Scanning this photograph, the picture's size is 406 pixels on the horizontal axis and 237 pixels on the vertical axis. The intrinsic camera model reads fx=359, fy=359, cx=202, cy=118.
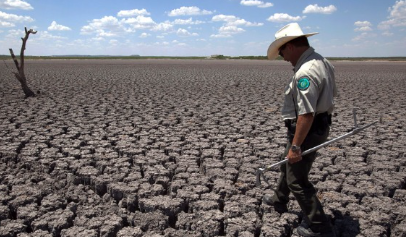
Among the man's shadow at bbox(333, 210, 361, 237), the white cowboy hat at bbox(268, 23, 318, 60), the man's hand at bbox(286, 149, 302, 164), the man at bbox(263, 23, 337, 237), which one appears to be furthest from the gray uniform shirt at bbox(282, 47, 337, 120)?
the man's shadow at bbox(333, 210, 361, 237)

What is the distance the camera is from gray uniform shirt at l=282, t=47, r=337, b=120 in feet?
7.02

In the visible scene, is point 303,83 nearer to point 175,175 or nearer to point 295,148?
point 295,148

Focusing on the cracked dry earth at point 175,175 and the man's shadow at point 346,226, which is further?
the cracked dry earth at point 175,175

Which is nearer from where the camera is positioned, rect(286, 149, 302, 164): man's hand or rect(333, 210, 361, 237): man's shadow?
rect(286, 149, 302, 164): man's hand

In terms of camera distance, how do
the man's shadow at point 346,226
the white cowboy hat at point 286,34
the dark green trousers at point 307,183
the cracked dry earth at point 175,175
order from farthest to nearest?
the cracked dry earth at point 175,175
the man's shadow at point 346,226
the dark green trousers at point 307,183
the white cowboy hat at point 286,34

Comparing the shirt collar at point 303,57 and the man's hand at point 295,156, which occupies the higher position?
the shirt collar at point 303,57

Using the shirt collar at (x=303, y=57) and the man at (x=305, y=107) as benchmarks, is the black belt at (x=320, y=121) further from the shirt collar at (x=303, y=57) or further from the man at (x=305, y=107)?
the shirt collar at (x=303, y=57)

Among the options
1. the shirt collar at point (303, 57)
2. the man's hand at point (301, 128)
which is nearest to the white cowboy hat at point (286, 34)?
the shirt collar at point (303, 57)

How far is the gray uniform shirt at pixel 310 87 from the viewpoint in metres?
2.14

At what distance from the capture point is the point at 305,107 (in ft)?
7.02

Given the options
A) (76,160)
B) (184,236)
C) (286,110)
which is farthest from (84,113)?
(286,110)

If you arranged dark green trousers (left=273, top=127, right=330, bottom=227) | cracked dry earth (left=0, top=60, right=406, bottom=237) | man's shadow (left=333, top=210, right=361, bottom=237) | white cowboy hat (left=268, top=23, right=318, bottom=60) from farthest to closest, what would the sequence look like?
cracked dry earth (left=0, top=60, right=406, bottom=237) < man's shadow (left=333, top=210, right=361, bottom=237) < dark green trousers (left=273, top=127, right=330, bottom=227) < white cowboy hat (left=268, top=23, right=318, bottom=60)

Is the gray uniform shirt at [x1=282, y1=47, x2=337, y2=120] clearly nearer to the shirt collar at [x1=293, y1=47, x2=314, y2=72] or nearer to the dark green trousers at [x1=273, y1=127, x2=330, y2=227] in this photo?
the shirt collar at [x1=293, y1=47, x2=314, y2=72]

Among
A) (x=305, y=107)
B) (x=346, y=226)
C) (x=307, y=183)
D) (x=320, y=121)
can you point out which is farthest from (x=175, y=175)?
(x=305, y=107)
